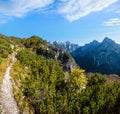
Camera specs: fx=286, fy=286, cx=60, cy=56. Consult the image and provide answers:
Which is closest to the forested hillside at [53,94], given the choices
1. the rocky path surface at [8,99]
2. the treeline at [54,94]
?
the treeline at [54,94]

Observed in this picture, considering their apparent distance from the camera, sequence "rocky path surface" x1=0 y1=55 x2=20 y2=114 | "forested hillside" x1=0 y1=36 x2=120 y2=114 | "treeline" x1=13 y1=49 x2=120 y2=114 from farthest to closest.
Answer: "treeline" x1=13 y1=49 x2=120 y2=114 < "forested hillside" x1=0 y1=36 x2=120 y2=114 < "rocky path surface" x1=0 y1=55 x2=20 y2=114

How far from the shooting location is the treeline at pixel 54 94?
69.4 metres

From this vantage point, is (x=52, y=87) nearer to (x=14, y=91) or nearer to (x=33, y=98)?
(x=33, y=98)

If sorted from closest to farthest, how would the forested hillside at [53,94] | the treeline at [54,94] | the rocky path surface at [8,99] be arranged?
the rocky path surface at [8,99], the forested hillside at [53,94], the treeline at [54,94]

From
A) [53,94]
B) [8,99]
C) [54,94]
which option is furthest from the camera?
[54,94]

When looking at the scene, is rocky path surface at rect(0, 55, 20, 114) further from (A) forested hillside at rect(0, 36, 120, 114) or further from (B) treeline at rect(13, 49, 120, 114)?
(B) treeline at rect(13, 49, 120, 114)

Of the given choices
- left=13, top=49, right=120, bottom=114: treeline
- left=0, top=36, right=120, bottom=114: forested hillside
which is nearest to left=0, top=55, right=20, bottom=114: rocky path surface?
left=0, top=36, right=120, bottom=114: forested hillside

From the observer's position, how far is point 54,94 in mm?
82125

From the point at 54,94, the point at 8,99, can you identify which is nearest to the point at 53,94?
the point at 54,94

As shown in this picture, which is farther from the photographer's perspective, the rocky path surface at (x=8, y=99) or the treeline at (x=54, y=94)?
the treeline at (x=54, y=94)

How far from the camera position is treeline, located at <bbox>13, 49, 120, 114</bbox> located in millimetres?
69356

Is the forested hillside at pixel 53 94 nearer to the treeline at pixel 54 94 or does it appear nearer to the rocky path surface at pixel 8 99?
the treeline at pixel 54 94

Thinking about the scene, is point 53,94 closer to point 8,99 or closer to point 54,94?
point 54,94

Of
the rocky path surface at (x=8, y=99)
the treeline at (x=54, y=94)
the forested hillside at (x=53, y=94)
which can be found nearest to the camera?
the rocky path surface at (x=8, y=99)
